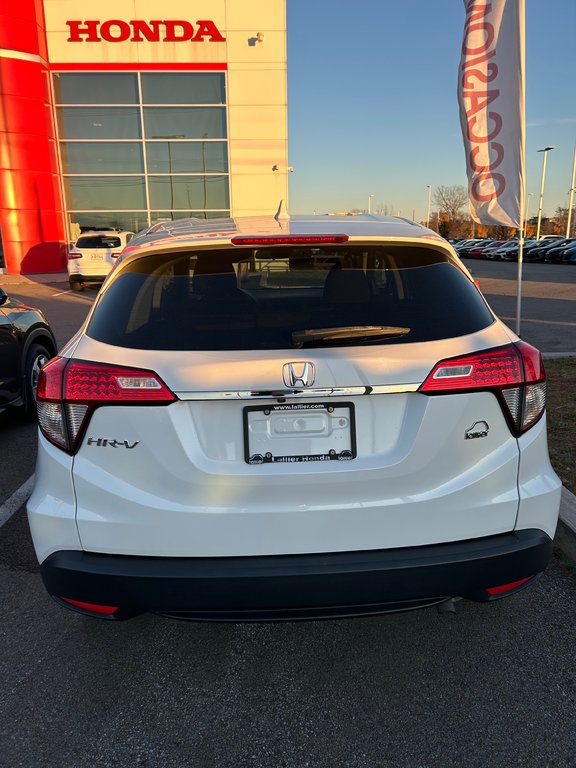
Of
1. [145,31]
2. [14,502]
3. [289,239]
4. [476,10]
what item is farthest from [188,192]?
[289,239]

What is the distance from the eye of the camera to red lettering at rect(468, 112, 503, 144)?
6953 millimetres

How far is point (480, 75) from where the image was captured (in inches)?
273

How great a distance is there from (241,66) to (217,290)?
22.2 metres

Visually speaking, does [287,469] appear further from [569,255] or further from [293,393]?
[569,255]

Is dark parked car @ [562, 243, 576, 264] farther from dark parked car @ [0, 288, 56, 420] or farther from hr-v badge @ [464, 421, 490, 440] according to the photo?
hr-v badge @ [464, 421, 490, 440]

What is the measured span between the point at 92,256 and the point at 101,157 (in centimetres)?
698

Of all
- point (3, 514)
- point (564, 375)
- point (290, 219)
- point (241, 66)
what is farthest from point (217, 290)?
point (241, 66)

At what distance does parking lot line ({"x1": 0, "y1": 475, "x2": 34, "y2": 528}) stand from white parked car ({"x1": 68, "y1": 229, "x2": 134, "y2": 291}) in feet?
48.8

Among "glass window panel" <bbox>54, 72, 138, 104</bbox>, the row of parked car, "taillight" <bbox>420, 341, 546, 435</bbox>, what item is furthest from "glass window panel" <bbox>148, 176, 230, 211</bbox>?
"taillight" <bbox>420, 341, 546, 435</bbox>

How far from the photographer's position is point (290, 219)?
2889 millimetres

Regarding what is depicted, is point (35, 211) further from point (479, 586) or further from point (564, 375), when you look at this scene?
point (479, 586)

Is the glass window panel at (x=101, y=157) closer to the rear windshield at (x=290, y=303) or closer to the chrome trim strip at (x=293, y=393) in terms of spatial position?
the rear windshield at (x=290, y=303)

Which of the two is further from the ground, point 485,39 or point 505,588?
point 485,39

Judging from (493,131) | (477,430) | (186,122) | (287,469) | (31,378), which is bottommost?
(31,378)
